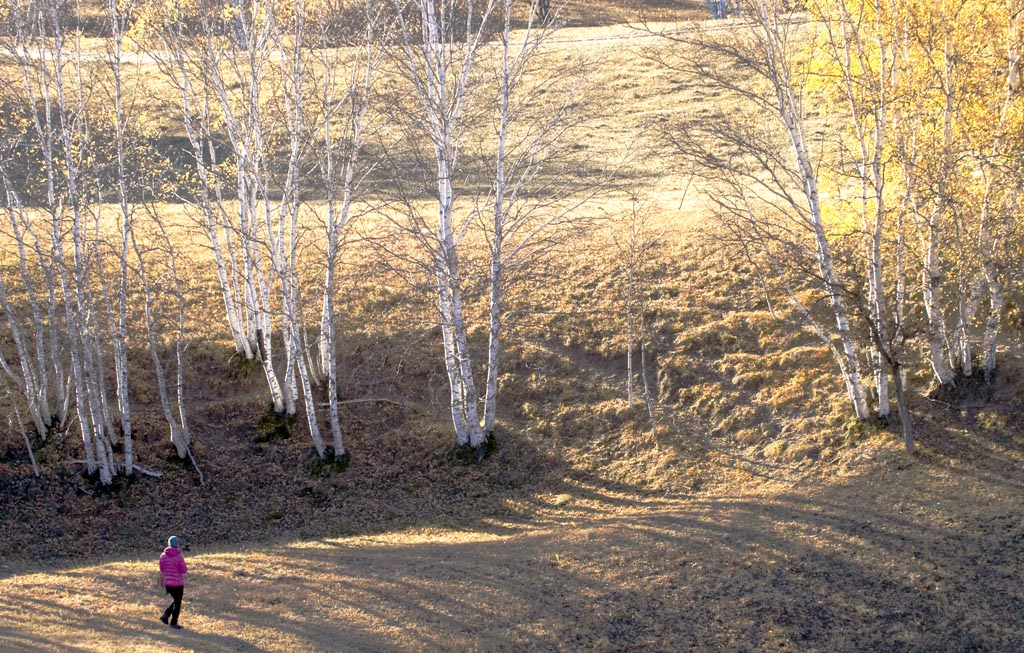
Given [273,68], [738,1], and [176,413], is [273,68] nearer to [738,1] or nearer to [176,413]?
[176,413]

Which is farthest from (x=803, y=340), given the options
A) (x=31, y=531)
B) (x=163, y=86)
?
(x=163, y=86)

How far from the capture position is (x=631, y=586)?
554 inches

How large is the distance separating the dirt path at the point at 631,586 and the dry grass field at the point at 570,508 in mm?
51

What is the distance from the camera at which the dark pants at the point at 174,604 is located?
1265cm

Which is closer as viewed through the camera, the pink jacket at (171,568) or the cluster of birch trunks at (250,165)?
→ the pink jacket at (171,568)

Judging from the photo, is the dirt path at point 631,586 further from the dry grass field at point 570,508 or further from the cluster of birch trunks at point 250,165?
the cluster of birch trunks at point 250,165

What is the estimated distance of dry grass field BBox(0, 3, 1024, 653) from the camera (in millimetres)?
12984

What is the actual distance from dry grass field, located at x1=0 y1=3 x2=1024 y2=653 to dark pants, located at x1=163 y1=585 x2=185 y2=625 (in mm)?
192

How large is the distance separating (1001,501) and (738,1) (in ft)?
32.8

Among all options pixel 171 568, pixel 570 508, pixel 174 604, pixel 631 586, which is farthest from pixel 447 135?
pixel 174 604

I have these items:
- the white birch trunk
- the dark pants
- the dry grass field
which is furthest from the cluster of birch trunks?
the dark pants

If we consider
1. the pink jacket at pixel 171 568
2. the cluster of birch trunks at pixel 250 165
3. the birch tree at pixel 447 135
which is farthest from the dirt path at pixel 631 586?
the cluster of birch trunks at pixel 250 165

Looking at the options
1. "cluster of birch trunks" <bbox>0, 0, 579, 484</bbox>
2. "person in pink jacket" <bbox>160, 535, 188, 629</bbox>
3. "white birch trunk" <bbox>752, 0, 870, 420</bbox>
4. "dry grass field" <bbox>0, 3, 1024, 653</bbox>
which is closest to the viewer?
"person in pink jacket" <bbox>160, 535, 188, 629</bbox>

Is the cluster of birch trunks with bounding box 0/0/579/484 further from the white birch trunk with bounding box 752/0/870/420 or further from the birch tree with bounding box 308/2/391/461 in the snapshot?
the white birch trunk with bounding box 752/0/870/420
